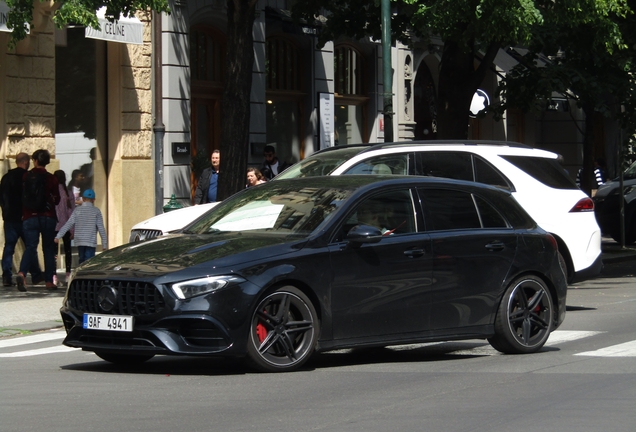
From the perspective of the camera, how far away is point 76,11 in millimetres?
14758

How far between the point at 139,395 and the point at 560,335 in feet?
16.9

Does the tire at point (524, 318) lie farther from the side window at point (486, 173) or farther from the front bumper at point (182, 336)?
the side window at point (486, 173)

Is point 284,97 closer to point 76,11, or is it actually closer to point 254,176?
point 254,176

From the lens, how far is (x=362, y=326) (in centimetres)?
937

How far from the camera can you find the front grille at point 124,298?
8.65m

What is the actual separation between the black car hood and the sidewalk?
413 cm

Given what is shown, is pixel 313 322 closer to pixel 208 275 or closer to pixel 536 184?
pixel 208 275

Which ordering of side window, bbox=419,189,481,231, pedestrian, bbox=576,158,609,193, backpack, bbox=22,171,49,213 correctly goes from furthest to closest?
1. pedestrian, bbox=576,158,609,193
2. backpack, bbox=22,171,49,213
3. side window, bbox=419,189,481,231

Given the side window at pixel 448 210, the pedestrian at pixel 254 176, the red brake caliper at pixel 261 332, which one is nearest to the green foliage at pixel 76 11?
the pedestrian at pixel 254 176

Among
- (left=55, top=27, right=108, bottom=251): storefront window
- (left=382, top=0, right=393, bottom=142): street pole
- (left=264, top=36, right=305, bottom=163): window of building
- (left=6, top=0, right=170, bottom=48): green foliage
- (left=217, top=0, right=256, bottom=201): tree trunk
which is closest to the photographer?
(left=6, top=0, right=170, bottom=48): green foliage

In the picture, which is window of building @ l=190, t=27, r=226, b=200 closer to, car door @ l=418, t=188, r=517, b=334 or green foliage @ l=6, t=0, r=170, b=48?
green foliage @ l=6, t=0, r=170, b=48

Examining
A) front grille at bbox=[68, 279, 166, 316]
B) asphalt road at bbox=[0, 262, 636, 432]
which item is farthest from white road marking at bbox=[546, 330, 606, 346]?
front grille at bbox=[68, 279, 166, 316]

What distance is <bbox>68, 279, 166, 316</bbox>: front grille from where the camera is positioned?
28.4ft

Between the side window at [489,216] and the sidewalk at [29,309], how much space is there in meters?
5.38
